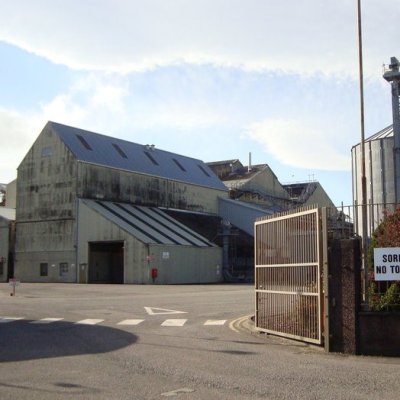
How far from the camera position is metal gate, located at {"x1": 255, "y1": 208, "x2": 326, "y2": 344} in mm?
11488

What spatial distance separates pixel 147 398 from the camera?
289 inches

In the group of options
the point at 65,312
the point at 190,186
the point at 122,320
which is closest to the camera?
the point at 122,320

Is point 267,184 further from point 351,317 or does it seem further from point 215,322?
point 351,317

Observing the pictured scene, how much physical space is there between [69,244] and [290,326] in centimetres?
4087

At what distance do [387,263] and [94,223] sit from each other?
40217 millimetres

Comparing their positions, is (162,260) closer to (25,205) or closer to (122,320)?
(25,205)

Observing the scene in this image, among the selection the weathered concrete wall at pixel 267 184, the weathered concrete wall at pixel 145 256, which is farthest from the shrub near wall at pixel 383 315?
the weathered concrete wall at pixel 267 184

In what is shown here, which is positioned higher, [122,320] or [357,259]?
[357,259]

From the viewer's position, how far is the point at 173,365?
31.6 ft

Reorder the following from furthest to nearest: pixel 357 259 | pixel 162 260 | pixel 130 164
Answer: pixel 130 164
pixel 162 260
pixel 357 259

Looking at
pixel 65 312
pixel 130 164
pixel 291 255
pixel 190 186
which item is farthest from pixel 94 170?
pixel 291 255

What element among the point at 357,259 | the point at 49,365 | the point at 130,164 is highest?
the point at 130,164

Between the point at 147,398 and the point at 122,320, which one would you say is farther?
the point at 122,320

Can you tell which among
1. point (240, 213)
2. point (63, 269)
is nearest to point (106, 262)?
point (63, 269)
